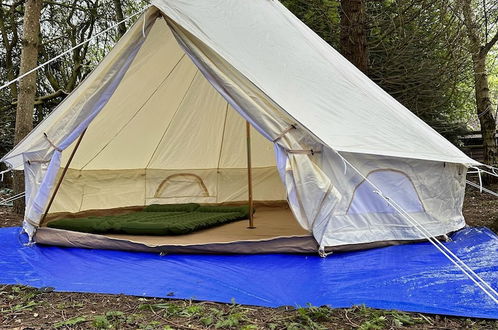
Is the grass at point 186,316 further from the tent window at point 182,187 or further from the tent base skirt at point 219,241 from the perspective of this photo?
the tent window at point 182,187

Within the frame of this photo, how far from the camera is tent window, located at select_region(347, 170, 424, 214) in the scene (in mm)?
3152

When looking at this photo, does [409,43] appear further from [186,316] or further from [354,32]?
[186,316]

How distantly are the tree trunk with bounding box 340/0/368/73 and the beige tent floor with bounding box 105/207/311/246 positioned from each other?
6.96 feet

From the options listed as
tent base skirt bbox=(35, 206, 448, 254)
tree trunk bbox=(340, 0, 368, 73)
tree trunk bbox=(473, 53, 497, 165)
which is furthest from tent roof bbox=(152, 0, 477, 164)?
tree trunk bbox=(473, 53, 497, 165)

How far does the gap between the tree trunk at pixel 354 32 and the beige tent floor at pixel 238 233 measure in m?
2.12

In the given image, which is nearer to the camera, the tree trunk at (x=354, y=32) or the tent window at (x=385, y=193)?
the tent window at (x=385, y=193)

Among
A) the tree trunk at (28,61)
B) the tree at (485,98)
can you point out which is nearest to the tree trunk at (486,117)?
the tree at (485,98)

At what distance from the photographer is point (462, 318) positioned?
1938mm

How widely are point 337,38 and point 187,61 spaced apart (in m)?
2.53

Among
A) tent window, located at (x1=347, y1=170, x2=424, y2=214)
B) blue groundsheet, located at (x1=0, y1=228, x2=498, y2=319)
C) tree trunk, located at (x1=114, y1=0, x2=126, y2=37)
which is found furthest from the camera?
tree trunk, located at (x1=114, y1=0, x2=126, y2=37)

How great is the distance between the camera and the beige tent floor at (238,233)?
11.3 feet

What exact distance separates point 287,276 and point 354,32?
144 inches

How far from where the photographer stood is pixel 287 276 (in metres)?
2.62

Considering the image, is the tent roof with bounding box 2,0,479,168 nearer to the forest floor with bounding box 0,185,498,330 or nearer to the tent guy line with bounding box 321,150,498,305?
the tent guy line with bounding box 321,150,498,305
